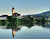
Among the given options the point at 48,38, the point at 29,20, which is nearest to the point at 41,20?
the point at 29,20

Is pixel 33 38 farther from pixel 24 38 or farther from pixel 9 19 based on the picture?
pixel 9 19

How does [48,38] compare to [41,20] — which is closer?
[48,38]

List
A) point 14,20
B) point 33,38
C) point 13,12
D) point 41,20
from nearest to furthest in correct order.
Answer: point 33,38, point 14,20, point 41,20, point 13,12

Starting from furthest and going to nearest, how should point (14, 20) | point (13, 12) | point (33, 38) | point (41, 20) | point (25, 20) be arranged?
point (13, 12) < point (41, 20) < point (25, 20) < point (14, 20) < point (33, 38)

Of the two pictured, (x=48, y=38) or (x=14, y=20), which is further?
(x=14, y=20)

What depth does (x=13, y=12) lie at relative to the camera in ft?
160

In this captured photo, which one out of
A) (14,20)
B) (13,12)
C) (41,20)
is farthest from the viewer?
(13,12)

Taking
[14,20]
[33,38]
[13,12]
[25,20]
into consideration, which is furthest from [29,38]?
[13,12]

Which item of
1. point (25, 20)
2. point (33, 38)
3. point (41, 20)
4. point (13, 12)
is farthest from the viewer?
point (13, 12)

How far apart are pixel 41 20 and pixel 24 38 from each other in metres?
30.9

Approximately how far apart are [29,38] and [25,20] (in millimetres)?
27322

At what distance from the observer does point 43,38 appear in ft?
32.4

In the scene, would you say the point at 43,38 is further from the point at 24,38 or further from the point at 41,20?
the point at 41,20

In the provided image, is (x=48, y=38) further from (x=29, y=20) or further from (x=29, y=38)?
(x=29, y=20)
